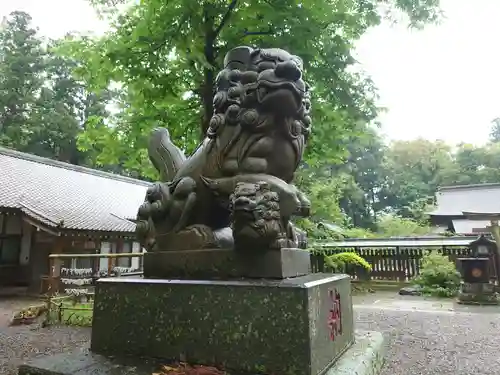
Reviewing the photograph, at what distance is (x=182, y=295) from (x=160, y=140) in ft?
4.96

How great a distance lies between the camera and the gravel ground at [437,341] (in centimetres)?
320

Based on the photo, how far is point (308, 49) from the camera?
17.8 feet

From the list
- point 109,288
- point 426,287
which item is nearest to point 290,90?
point 109,288

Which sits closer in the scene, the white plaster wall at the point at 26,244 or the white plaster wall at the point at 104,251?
the white plaster wall at the point at 26,244

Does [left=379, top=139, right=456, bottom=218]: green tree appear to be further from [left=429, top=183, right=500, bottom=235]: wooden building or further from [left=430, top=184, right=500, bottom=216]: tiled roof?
[left=429, top=183, right=500, bottom=235]: wooden building

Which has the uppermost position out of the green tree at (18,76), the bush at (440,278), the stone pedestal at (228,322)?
the green tree at (18,76)

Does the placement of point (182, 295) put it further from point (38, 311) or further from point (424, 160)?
point (424, 160)

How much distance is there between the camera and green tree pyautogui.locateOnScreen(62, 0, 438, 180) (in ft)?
17.6

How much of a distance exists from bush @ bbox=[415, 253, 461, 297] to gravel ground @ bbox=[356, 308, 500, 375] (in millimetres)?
2685

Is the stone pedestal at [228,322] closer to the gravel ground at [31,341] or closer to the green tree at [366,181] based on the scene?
the gravel ground at [31,341]

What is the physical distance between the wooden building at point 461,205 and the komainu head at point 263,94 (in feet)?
59.1

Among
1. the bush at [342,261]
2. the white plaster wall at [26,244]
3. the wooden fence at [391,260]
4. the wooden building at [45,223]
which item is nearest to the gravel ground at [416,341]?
the bush at [342,261]

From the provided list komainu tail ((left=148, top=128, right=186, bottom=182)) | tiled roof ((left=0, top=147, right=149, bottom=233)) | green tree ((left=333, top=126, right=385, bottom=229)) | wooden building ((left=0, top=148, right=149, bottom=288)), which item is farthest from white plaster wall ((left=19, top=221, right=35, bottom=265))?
green tree ((left=333, top=126, right=385, bottom=229))

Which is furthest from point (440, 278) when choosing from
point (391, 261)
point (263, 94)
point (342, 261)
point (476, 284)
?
point (263, 94)
